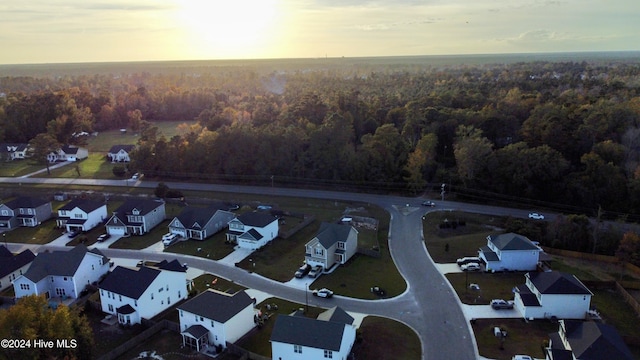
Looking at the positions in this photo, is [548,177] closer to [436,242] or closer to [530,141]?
[530,141]

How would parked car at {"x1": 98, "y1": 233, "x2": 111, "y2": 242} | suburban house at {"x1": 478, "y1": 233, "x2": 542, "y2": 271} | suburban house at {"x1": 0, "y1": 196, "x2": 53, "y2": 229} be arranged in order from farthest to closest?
1. suburban house at {"x1": 0, "y1": 196, "x2": 53, "y2": 229}
2. parked car at {"x1": 98, "y1": 233, "x2": 111, "y2": 242}
3. suburban house at {"x1": 478, "y1": 233, "x2": 542, "y2": 271}

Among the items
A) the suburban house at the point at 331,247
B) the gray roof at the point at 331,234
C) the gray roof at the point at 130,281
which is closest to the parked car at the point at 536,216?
the suburban house at the point at 331,247

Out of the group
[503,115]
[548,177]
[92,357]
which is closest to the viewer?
[92,357]

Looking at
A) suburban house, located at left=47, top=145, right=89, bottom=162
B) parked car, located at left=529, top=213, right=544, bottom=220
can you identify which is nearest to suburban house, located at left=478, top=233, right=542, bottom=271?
parked car, located at left=529, top=213, right=544, bottom=220

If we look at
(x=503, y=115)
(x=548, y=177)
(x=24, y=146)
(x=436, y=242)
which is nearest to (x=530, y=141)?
(x=503, y=115)

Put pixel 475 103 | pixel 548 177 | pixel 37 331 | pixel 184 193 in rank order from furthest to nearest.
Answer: pixel 475 103 < pixel 184 193 < pixel 548 177 < pixel 37 331

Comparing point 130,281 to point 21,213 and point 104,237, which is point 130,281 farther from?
point 21,213

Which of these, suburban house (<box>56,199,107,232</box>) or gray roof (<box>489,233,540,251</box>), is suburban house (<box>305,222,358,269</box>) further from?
suburban house (<box>56,199,107,232</box>)
